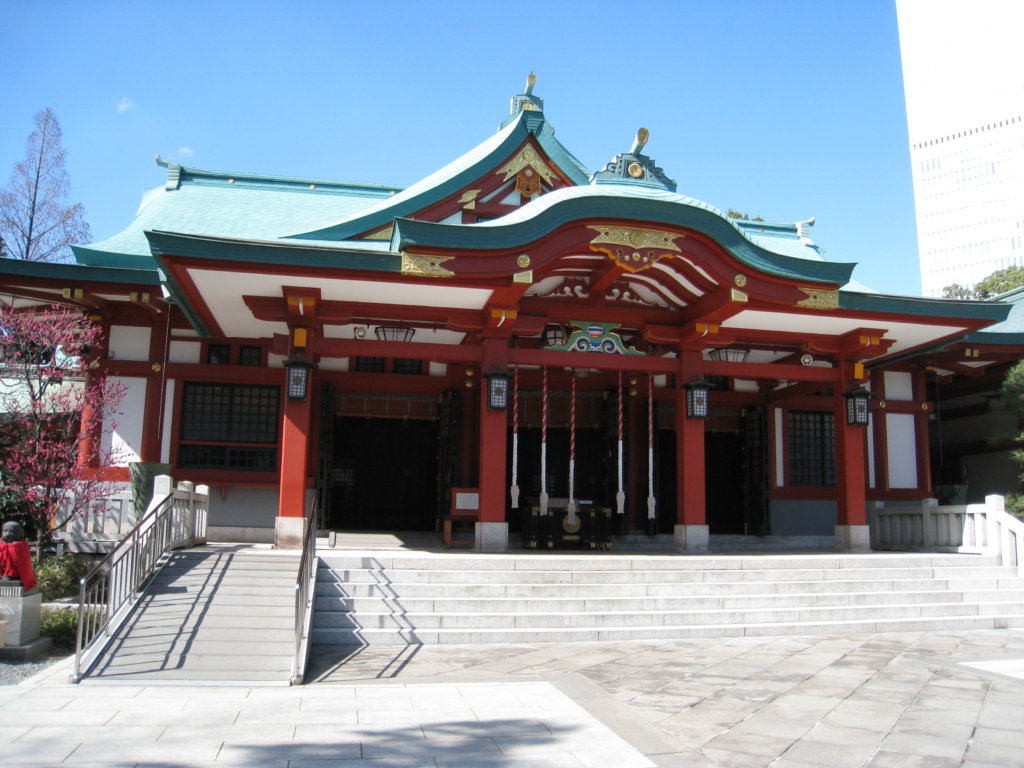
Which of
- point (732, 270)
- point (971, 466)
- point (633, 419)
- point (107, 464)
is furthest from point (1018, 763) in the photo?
point (971, 466)

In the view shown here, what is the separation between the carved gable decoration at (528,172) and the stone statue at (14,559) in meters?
9.83

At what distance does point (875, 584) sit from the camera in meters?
11.1

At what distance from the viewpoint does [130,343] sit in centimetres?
1408

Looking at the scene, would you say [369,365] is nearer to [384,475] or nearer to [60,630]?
[384,475]

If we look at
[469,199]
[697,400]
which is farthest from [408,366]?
[697,400]

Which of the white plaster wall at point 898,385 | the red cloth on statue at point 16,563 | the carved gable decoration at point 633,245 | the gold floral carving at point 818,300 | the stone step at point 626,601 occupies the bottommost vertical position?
the stone step at point 626,601

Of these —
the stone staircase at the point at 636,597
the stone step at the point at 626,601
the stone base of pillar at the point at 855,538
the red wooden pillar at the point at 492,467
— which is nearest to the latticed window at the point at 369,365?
the red wooden pillar at the point at 492,467

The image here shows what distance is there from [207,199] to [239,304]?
5917mm

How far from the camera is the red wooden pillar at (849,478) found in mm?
13859

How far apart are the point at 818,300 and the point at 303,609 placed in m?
9.18

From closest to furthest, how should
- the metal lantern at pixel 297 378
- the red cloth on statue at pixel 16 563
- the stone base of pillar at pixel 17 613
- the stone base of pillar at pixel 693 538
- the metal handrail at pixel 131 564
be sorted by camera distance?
the metal handrail at pixel 131 564, the stone base of pillar at pixel 17 613, the red cloth on statue at pixel 16 563, the metal lantern at pixel 297 378, the stone base of pillar at pixel 693 538

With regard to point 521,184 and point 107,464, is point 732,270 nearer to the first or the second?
point 521,184

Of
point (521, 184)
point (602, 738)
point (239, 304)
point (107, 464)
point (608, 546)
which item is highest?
point (521, 184)

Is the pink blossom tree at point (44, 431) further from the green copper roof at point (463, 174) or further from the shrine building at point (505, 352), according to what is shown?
the green copper roof at point (463, 174)
